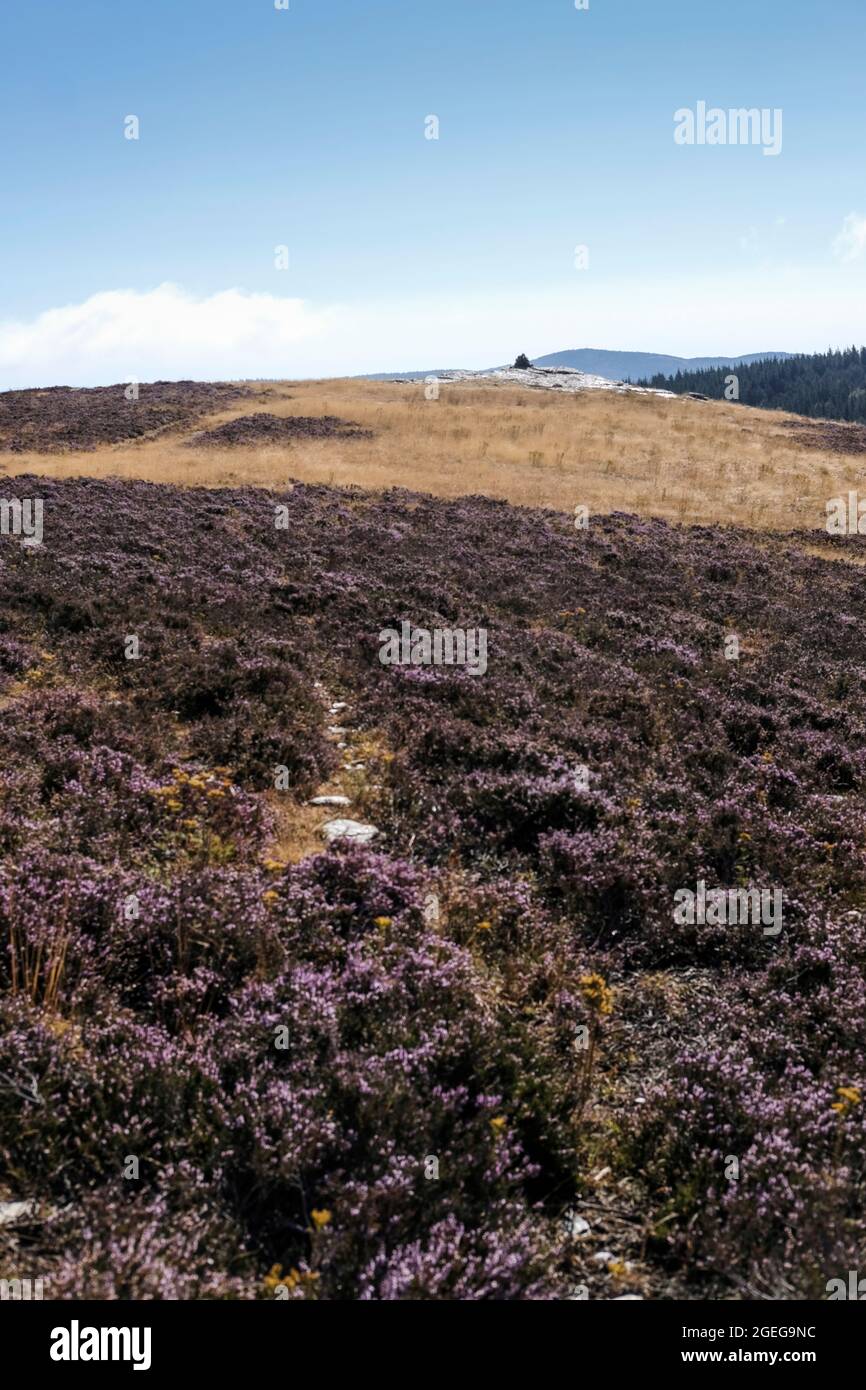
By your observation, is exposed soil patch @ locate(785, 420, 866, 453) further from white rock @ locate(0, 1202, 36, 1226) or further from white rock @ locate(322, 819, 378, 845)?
white rock @ locate(0, 1202, 36, 1226)

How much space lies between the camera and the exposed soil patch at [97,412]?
151ft

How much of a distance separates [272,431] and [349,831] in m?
47.3

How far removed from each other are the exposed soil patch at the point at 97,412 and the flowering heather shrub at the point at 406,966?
39.0 m

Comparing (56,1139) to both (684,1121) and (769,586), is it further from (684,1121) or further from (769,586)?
(769,586)

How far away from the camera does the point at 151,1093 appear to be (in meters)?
4.06

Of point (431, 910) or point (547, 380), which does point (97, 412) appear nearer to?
point (547, 380)

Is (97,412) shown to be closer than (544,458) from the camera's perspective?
No

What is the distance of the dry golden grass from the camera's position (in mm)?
35906

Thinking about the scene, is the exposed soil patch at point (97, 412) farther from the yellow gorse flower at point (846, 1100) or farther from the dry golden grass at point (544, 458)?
the yellow gorse flower at point (846, 1100)

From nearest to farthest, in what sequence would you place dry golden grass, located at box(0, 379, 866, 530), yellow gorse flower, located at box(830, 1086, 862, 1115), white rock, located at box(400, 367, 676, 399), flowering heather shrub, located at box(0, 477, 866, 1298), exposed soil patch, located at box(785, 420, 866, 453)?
flowering heather shrub, located at box(0, 477, 866, 1298) → yellow gorse flower, located at box(830, 1086, 862, 1115) → dry golden grass, located at box(0, 379, 866, 530) → exposed soil patch, located at box(785, 420, 866, 453) → white rock, located at box(400, 367, 676, 399)

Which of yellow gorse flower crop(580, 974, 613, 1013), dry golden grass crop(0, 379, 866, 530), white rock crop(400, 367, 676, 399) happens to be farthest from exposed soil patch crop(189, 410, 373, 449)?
yellow gorse flower crop(580, 974, 613, 1013)

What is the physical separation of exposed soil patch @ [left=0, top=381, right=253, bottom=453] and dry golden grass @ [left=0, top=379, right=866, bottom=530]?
234 cm

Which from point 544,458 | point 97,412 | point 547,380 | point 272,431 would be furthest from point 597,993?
point 547,380

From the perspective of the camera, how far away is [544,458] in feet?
149
